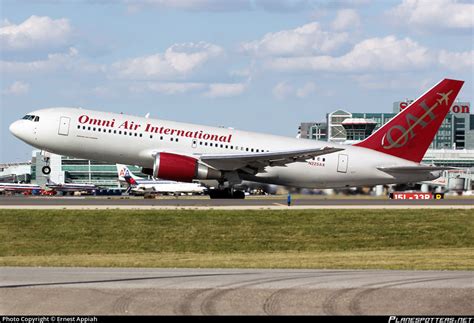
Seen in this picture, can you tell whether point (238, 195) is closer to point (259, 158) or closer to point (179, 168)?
point (259, 158)

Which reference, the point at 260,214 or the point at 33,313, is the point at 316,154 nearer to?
the point at 260,214

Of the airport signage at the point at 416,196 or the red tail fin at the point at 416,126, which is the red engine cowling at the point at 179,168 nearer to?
the red tail fin at the point at 416,126

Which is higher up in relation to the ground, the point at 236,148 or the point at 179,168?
the point at 236,148

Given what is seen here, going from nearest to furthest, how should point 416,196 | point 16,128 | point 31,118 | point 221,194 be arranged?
point 31,118 → point 16,128 → point 221,194 → point 416,196

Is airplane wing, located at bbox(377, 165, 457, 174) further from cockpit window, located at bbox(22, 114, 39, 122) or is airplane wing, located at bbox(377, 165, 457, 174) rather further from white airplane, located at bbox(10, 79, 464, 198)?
cockpit window, located at bbox(22, 114, 39, 122)

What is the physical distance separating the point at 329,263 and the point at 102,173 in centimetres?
15264

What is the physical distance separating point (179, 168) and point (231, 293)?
3524 centimetres

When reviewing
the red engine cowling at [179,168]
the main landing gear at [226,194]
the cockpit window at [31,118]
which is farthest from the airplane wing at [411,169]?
the cockpit window at [31,118]

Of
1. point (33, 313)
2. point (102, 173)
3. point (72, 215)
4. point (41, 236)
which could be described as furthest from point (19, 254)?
point (102, 173)

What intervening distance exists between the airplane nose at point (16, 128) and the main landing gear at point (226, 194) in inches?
491

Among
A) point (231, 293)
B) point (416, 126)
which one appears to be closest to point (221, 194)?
point (416, 126)

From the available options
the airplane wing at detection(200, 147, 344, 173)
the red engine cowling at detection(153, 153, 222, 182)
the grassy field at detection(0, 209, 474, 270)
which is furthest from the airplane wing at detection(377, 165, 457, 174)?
the red engine cowling at detection(153, 153, 222, 182)

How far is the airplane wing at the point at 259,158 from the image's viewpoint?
52291 millimetres

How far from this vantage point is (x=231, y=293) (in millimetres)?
17547
